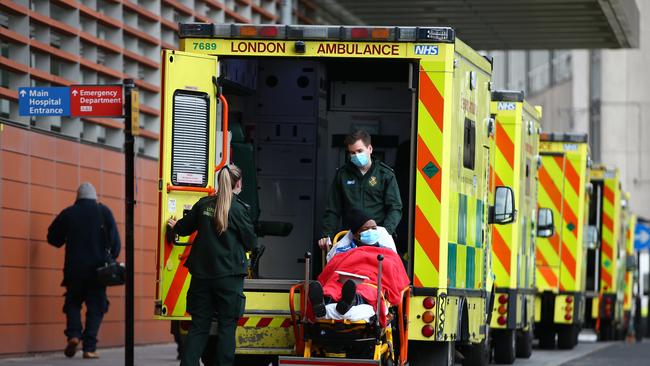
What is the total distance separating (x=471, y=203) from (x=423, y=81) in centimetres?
164

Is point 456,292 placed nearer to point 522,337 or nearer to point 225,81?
point 225,81

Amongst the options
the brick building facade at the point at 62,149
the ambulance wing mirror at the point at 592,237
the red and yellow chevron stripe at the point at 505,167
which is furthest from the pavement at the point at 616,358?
the brick building facade at the point at 62,149

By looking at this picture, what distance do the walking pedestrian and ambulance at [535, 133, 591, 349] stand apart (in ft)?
24.6

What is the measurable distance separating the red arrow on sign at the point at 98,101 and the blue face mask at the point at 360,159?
2.50m

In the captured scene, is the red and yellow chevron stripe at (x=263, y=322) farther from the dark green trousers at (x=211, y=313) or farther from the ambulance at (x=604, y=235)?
the ambulance at (x=604, y=235)

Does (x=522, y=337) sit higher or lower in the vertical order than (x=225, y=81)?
lower

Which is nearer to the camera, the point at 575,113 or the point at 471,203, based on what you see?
the point at 471,203

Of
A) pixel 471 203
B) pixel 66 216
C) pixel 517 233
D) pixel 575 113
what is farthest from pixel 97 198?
pixel 575 113

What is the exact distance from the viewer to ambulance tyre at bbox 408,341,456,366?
12.6 m

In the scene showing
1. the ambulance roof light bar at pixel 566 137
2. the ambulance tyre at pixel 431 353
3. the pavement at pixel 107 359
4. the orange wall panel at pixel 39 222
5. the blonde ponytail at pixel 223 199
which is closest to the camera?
the blonde ponytail at pixel 223 199

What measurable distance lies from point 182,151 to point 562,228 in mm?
11562

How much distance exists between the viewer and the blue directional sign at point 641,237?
38.5m

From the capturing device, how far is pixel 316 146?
1407cm

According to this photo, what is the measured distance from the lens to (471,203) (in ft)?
43.6
